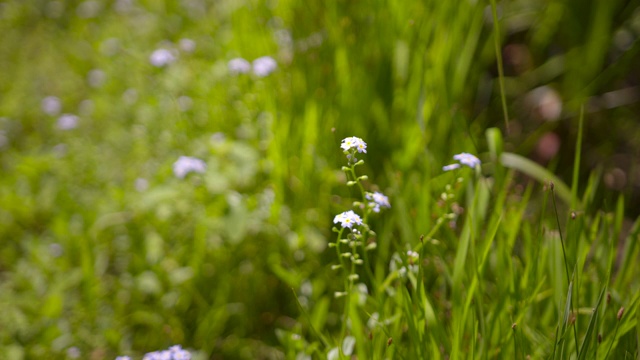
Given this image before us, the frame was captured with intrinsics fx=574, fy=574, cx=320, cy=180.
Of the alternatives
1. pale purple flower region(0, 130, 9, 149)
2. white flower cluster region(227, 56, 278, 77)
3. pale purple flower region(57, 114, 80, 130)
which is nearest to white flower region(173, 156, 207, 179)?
white flower cluster region(227, 56, 278, 77)

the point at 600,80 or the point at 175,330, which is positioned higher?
the point at 600,80

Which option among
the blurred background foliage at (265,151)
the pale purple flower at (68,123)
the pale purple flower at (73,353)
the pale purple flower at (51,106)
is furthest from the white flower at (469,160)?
the pale purple flower at (51,106)

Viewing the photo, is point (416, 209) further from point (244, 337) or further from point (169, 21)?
point (169, 21)

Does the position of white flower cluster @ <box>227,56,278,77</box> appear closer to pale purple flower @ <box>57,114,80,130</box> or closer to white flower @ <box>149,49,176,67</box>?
white flower @ <box>149,49,176,67</box>

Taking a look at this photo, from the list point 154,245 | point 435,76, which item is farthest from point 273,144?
point 435,76

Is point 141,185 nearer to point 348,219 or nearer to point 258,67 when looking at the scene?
point 258,67

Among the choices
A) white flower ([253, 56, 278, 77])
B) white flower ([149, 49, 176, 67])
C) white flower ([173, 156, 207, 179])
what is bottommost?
white flower ([173, 156, 207, 179])
